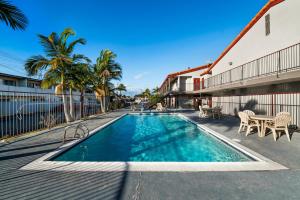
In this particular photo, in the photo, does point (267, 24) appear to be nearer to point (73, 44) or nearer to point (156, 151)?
point (156, 151)

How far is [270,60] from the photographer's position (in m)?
11.0

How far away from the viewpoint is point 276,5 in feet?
34.5

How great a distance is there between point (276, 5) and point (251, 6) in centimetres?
524

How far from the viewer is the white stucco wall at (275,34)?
9.24 meters

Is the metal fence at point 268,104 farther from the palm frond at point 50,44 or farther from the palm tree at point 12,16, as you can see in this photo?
the palm frond at point 50,44

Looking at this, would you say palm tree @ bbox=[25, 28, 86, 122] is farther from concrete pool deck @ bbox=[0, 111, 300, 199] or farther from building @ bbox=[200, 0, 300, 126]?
building @ bbox=[200, 0, 300, 126]

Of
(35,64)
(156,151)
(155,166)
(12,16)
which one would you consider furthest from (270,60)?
(35,64)

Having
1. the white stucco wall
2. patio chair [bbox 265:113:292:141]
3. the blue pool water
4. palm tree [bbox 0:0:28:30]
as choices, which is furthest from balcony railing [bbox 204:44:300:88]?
palm tree [bbox 0:0:28:30]

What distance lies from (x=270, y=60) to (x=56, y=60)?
576 inches

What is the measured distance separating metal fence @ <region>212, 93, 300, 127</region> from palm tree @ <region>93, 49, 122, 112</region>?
14.9 m

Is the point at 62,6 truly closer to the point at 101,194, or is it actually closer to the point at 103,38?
the point at 103,38

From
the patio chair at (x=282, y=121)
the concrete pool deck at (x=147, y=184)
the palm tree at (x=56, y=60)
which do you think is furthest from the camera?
the palm tree at (x=56, y=60)

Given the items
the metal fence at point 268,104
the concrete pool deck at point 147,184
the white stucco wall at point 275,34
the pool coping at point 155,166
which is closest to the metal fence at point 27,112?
the pool coping at point 155,166

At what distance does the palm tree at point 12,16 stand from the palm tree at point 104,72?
1458cm
